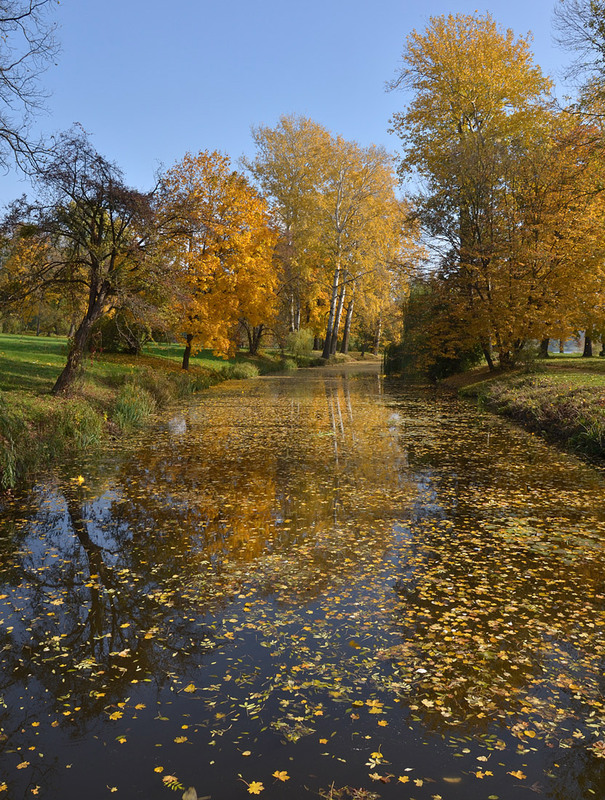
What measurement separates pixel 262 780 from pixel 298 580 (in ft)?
8.09

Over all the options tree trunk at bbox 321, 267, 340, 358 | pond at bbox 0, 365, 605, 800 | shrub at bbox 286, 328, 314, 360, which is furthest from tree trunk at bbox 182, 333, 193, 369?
tree trunk at bbox 321, 267, 340, 358

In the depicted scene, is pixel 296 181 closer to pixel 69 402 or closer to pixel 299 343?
pixel 299 343

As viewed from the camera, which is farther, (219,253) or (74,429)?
(219,253)

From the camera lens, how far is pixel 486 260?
2128cm

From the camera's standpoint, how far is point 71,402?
1219 centimetres

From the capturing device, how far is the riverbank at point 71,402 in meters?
9.30

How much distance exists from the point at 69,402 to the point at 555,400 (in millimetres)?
10665

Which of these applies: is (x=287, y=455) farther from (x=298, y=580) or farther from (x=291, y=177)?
(x=291, y=177)

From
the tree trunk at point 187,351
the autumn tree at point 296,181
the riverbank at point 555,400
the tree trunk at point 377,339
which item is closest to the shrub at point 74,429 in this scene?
the riverbank at point 555,400

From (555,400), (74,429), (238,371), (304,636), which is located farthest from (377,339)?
(304,636)

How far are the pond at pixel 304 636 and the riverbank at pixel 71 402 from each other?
87cm

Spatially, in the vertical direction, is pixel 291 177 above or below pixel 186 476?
above

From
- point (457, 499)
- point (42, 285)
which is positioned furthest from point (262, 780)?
point (42, 285)

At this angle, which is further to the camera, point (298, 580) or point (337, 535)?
point (337, 535)
